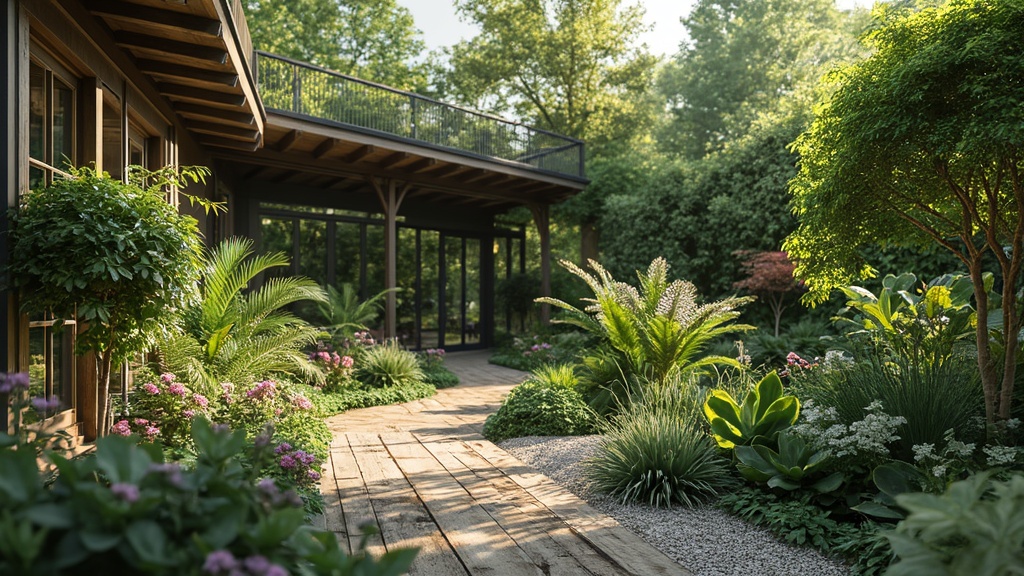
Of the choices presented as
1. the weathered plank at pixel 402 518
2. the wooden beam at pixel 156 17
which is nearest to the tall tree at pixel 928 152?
the weathered plank at pixel 402 518

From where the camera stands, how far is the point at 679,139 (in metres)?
24.2

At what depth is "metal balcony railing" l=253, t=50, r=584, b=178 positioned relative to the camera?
891cm

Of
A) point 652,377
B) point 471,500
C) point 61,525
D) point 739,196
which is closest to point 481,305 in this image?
point 739,196

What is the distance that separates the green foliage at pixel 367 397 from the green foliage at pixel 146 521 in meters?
5.54

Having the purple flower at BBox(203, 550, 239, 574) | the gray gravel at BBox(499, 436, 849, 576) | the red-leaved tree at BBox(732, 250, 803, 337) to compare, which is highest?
the red-leaved tree at BBox(732, 250, 803, 337)

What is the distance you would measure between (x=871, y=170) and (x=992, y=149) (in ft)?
1.88

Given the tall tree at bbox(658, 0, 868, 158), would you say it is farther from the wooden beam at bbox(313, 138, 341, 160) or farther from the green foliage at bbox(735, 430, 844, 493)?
the green foliage at bbox(735, 430, 844, 493)

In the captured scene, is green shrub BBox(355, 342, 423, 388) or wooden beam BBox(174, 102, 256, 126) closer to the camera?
wooden beam BBox(174, 102, 256, 126)

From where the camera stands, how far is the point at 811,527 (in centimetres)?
329

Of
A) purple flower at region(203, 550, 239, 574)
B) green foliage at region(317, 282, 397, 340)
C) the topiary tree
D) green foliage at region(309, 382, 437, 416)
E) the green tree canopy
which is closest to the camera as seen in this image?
purple flower at region(203, 550, 239, 574)

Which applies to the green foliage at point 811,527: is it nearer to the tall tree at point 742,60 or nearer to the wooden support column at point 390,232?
the wooden support column at point 390,232

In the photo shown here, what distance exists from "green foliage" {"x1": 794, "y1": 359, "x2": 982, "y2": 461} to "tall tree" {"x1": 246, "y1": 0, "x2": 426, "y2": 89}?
61.4 ft

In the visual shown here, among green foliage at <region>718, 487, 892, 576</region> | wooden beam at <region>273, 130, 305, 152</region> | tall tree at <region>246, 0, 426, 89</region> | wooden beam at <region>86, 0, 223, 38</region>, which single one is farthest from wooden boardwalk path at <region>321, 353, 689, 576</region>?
tall tree at <region>246, 0, 426, 89</region>

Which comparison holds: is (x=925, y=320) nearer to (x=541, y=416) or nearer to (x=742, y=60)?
(x=541, y=416)
